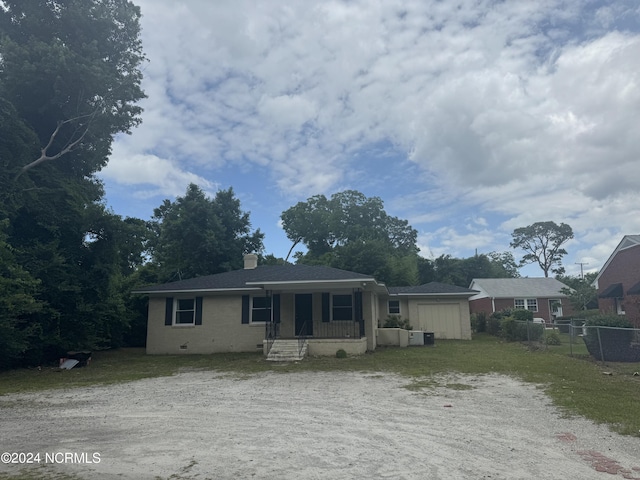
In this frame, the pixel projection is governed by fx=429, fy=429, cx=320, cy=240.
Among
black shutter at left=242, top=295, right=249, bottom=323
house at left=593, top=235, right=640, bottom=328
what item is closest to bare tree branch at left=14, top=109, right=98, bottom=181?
black shutter at left=242, top=295, right=249, bottom=323

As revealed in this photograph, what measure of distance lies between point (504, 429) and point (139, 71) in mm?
19299

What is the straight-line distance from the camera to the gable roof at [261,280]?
15.8 m

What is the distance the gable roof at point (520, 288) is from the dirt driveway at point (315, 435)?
28399mm

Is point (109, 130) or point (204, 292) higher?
point (109, 130)

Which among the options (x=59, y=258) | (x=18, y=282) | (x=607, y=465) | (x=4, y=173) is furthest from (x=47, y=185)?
(x=607, y=465)

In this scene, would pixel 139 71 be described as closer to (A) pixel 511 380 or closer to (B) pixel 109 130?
(B) pixel 109 130

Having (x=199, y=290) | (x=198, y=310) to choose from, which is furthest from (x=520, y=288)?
(x=199, y=290)

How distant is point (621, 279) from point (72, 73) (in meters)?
27.6

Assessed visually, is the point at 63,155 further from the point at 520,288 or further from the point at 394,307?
the point at 520,288

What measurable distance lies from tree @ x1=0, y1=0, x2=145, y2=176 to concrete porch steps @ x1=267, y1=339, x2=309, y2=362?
35.7 feet

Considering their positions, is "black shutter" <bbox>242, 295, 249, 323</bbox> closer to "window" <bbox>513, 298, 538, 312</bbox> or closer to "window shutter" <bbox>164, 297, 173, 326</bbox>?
"window shutter" <bbox>164, 297, 173, 326</bbox>

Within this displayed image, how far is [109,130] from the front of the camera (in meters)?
18.5

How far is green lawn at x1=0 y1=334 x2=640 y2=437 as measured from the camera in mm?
7836

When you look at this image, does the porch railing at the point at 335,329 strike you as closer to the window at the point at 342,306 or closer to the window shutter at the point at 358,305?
the window shutter at the point at 358,305
